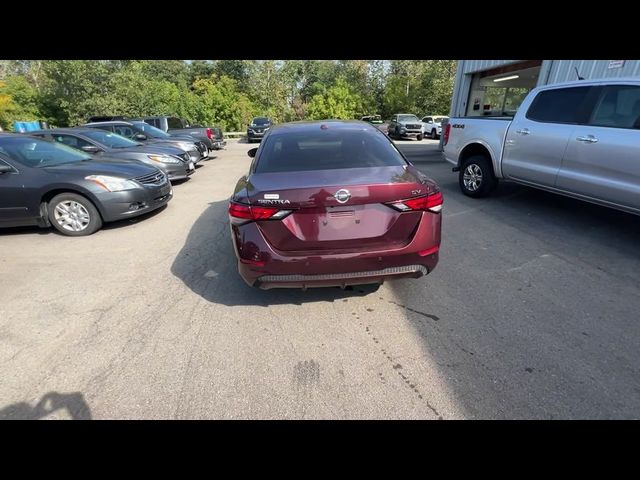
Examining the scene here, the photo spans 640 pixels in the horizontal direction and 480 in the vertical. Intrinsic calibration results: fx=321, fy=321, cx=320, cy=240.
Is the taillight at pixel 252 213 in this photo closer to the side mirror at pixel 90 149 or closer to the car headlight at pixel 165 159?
the car headlight at pixel 165 159

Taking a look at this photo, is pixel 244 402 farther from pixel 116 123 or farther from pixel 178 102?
pixel 178 102

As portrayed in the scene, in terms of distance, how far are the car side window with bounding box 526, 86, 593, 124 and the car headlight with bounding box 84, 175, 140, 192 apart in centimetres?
652

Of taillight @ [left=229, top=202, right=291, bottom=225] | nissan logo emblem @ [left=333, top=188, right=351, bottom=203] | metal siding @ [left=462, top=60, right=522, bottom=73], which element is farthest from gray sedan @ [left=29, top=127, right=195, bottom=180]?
metal siding @ [left=462, top=60, right=522, bottom=73]

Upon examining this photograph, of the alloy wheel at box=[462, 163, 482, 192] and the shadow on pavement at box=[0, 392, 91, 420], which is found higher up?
the alloy wheel at box=[462, 163, 482, 192]

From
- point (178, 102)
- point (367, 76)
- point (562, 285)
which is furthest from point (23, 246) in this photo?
point (367, 76)

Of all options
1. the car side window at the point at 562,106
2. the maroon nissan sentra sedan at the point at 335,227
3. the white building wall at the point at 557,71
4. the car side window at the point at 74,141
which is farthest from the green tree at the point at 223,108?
the maroon nissan sentra sedan at the point at 335,227

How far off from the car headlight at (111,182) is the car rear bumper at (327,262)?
3557 millimetres

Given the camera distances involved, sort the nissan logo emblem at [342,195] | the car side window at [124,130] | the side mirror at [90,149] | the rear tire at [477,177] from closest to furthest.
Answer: the nissan logo emblem at [342,195], the rear tire at [477,177], the side mirror at [90,149], the car side window at [124,130]

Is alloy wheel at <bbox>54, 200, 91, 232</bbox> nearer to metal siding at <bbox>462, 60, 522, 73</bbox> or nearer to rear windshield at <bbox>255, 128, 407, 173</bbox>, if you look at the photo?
rear windshield at <bbox>255, 128, 407, 173</bbox>

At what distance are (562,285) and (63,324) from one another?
479cm

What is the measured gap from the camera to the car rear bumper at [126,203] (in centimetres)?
495

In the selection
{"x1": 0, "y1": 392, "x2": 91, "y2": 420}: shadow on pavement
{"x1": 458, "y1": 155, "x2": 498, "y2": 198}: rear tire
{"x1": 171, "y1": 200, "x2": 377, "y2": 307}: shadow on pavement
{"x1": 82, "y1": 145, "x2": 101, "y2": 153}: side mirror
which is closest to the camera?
{"x1": 0, "y1": 392, "x2": 91, "y2": 420}: shadow on pavement

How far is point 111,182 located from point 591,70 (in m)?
10.9

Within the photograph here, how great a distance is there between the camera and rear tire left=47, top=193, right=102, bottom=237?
15.9 feet
